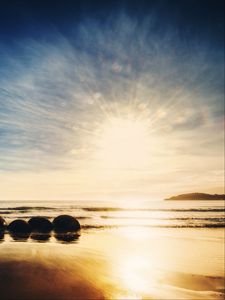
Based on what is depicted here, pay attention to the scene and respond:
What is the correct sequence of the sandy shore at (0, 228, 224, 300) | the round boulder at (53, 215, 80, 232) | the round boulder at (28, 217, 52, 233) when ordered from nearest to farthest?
the sandy shore at (0, 228, 224, 300)
the round boulder at (28, 217, 52, 233)
the round boulder at (53, 215, 80, 232)

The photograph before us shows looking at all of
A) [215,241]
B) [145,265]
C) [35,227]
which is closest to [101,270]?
[145,265]

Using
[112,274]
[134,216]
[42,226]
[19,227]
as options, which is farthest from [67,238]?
[134,216]

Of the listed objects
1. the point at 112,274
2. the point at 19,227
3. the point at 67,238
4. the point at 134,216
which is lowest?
the point at 134,216

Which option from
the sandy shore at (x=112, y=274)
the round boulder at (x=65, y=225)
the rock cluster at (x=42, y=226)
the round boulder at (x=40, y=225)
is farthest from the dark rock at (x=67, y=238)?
the round boulder at (x=40, y=225)

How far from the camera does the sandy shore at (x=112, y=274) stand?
732cm

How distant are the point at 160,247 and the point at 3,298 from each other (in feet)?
34.2

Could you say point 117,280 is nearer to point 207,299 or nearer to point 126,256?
point 207,299

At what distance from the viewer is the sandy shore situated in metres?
7.32

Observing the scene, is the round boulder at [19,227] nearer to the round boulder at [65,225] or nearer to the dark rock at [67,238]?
the round boulder at [65,225]

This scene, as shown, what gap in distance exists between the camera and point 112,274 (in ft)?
30.7

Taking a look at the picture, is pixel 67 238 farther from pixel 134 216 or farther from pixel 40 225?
pixel 134 216

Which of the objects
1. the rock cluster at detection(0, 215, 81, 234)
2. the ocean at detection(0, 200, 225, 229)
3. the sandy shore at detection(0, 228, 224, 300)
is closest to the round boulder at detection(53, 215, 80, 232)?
the rock cluster at detection(0, 215, 81, 234)

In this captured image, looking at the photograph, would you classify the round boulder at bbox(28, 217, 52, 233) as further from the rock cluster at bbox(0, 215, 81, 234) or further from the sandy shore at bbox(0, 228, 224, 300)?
the sandy shore at bbox(0, 228, 224, 300)

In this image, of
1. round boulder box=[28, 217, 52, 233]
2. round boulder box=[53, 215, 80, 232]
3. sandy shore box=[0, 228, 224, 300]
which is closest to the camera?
sandy shore box=[0, 228, 224, 300]
